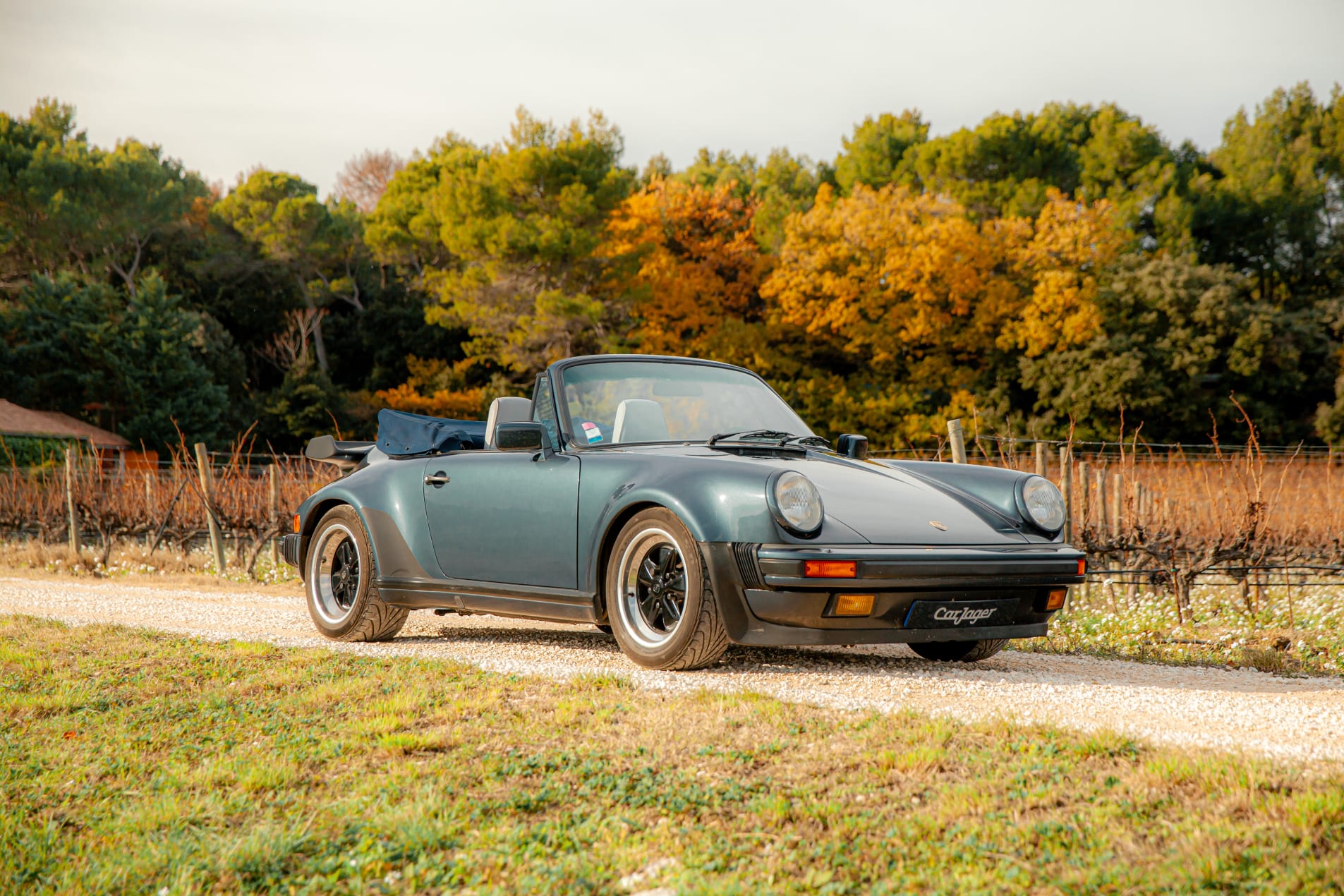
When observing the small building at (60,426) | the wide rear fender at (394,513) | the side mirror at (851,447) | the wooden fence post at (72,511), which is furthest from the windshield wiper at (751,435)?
the small building at (60,426)

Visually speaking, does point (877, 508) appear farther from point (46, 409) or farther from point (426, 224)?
point (426, 224)

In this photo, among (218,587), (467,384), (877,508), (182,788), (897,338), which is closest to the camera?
(182,788)

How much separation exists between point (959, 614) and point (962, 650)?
1035 mm

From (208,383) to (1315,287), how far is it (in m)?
40.0

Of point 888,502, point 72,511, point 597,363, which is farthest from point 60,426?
point 888,502

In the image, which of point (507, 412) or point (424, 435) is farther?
point (424, 435)

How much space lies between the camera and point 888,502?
576 cm

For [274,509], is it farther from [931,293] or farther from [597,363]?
[931,293]

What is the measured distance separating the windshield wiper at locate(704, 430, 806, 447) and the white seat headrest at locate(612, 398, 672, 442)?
10.4 inches

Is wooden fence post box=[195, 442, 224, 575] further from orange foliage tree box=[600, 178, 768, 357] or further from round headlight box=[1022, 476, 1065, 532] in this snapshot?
orange foliage tree box=[600, 178, 768, 357]

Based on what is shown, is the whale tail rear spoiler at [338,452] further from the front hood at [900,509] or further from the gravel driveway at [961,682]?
the front hood at [900,509]

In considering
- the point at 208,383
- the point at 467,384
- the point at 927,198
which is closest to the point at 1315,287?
the point at 927,198

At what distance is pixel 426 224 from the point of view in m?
49.4

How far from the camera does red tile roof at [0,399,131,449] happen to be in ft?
129
